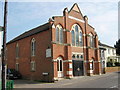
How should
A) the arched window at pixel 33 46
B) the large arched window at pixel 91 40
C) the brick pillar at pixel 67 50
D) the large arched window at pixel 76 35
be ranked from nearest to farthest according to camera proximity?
the brick pillar at pixel 67 50 < the arched window at pixel 33 46 < the large arched window at pixel 76 35 < the large arched window at pixel 91 40

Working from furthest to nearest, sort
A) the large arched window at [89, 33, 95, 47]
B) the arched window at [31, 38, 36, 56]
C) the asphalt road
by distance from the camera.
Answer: the large arched window at [89, 33, 95, 47] → the arched window at [31, 38, 36, 56] → the asphalt road

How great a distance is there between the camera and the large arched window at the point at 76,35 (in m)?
28.6

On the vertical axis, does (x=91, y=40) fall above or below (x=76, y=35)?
below

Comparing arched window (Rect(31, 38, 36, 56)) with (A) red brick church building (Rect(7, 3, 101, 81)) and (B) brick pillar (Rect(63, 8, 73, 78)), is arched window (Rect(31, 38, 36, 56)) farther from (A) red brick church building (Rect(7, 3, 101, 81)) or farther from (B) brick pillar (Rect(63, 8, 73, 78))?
(B) brick pillar (Rect(63, 8, 73, 78))

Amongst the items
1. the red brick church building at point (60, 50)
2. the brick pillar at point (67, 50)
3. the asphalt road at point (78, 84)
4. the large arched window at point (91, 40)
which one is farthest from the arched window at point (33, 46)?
the large arched window at point (91, 40)

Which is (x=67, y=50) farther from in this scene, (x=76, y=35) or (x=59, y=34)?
(x=76, y=35)

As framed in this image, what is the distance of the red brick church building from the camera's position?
24281 millimetres

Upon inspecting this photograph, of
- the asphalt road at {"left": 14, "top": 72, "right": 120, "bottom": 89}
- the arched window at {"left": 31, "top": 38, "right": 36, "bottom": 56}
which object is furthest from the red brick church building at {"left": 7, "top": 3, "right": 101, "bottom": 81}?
the asphalt road at {"left": 14, "top": 72, "right": 120, "bottom": 89}

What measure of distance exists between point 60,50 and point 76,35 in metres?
5.36

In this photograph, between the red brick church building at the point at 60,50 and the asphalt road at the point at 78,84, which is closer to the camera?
the asphalt road at the point at 78,84

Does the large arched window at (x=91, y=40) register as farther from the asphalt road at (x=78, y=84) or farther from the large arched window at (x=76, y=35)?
the asphalt road at (x=78, y=84)

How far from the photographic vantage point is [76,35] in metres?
29.2

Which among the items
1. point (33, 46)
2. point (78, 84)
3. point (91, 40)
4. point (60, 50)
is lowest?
point (78, 84)

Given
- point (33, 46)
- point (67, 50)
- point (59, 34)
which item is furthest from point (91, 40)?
point (33, 46)
